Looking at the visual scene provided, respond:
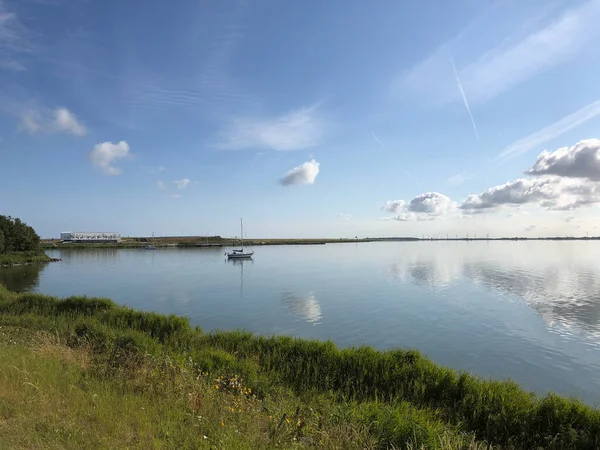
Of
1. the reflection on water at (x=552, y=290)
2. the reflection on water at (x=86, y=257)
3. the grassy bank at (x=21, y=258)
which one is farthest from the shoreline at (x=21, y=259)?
the reflection on water at (x=552, y=290)

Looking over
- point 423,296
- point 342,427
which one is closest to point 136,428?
point 342,427

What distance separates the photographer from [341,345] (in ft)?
71.1

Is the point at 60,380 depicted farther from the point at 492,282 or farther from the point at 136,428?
the point at 492,282

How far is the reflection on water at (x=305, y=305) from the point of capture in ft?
98.4

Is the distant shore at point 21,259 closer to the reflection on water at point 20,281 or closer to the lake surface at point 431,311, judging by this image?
the reflection on water at point 20,281

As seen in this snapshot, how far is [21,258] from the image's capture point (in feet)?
287

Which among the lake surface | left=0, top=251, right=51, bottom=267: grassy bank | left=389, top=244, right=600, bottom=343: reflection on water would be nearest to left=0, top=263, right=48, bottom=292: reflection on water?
the lake surface

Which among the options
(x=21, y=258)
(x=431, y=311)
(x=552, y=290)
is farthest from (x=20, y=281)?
(x=552, y=290)

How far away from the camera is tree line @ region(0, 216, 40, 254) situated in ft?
300

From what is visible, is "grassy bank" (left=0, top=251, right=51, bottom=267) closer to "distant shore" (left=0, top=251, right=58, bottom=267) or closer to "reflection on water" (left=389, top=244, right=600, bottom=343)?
"distant shore" (left=0, top=251, right=58, bottom=267)

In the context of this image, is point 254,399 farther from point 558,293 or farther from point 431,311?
point 558,293

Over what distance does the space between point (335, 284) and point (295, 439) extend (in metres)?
43.8

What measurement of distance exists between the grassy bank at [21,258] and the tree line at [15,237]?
2.39 m

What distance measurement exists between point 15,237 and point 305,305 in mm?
98265
